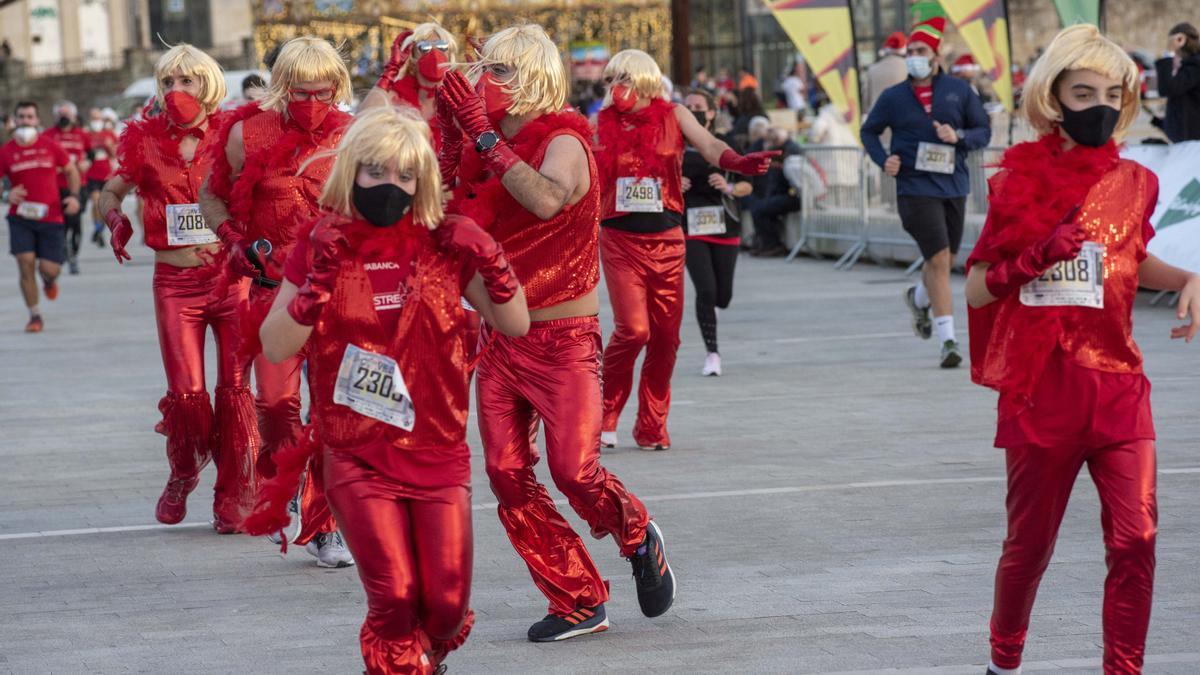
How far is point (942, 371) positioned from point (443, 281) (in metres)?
7.85

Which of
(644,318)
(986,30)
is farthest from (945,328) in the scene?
(986,30)

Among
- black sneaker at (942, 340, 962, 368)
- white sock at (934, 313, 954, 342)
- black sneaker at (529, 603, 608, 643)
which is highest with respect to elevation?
black sneaker at (529, 603, 608, 643)

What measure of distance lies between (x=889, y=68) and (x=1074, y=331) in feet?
46.8

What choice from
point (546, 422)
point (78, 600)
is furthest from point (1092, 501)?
point (78, 600)

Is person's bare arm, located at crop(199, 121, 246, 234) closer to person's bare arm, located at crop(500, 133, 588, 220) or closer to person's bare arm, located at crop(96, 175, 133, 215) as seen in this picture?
person's bare arm, located at crop(96, 175, 133, 215)

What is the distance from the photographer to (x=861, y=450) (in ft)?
29.9

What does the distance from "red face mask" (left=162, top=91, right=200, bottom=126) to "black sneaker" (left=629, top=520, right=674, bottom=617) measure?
9.57 feet

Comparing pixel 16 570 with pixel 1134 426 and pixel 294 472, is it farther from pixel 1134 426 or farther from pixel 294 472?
pixel 1134 426

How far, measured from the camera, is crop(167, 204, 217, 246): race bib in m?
7.56

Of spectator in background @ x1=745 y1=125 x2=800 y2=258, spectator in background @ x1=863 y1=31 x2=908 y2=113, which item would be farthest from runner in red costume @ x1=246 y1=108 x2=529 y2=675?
spectator in background @ x1=745 y1=125 x2=800 y2=258

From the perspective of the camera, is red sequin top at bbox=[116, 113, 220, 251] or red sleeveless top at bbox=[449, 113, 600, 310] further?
red sequin top at bbox=[116, 113, 220, 251]

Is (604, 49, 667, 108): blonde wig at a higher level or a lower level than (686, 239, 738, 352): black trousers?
higher

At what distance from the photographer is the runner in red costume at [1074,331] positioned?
458 centimetres

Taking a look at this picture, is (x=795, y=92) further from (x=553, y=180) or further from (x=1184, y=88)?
(x=553, y=180)
